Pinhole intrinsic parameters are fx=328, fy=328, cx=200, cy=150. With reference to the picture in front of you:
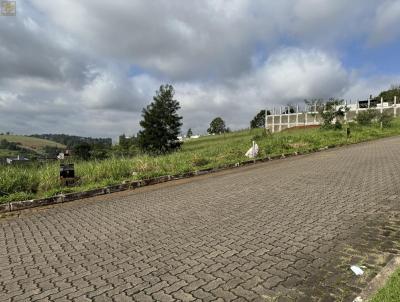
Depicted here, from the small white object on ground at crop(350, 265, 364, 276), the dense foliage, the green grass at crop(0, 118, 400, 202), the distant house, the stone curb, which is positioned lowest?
the small white object on ground at crop(350, 265, 364, 276)

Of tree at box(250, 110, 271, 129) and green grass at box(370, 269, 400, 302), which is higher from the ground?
tree at box(250, 110, 271, 129)

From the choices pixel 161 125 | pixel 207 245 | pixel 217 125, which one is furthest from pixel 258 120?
pixel 207 245

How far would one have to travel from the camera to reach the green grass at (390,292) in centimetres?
318

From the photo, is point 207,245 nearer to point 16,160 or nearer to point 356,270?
point 356,270

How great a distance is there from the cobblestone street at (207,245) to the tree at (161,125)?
50903mm

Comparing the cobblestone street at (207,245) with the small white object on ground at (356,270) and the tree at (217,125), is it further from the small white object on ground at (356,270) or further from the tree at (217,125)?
the tree at (217,125)

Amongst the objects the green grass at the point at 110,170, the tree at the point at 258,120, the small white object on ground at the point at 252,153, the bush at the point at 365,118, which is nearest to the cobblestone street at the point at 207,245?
the green grass at the point at 110,170

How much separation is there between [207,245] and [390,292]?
2.55 m

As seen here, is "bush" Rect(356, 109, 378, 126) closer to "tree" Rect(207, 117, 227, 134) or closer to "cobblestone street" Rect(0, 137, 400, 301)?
"cobblestone street" Rect(0, 137, 400, 301)

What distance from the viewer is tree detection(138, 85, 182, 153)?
5969 cm

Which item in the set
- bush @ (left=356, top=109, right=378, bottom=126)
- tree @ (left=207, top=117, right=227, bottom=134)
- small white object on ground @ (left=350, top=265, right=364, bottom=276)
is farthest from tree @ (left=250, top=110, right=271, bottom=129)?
small white object on ground @ (left=350, top=265, right=364, bottom=276)

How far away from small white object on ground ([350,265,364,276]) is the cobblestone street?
75 mm

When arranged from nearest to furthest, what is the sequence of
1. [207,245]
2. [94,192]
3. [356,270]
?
[356,270] → [207,245] → [94,192]

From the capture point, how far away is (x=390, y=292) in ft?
10.8
